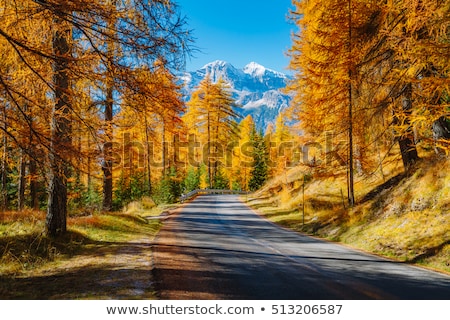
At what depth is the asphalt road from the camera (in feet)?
17.4

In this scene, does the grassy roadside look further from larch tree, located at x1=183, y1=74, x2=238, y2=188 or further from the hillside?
larch tree, located at x1=183, y1=74, x2=238, y2=188

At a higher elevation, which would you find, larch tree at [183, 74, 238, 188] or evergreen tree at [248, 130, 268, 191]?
larch tree at [183, 74, 238, 188]

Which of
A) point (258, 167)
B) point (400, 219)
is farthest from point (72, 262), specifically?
point (258, 167)

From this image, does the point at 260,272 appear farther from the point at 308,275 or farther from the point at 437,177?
the point at 437,177

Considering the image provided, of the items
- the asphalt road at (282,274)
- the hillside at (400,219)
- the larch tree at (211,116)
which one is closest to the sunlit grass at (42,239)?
the asphalt road at (282,274)

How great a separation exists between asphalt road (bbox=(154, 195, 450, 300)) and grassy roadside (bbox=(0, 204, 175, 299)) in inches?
19.1

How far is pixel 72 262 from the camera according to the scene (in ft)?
24.3

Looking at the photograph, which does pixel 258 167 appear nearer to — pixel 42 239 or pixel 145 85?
pixel 42 239

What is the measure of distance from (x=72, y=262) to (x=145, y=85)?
4625mm

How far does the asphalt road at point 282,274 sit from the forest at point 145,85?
8.55ft

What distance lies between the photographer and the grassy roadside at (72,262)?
5328 millimetres
